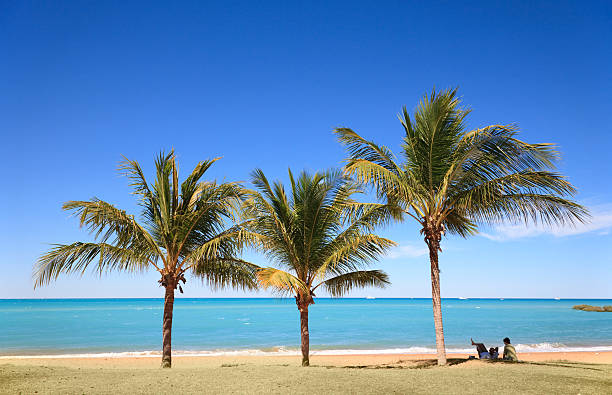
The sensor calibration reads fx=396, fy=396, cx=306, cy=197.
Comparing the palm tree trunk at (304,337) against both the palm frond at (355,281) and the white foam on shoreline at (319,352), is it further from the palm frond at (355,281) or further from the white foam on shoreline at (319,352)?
the white foam on shoreline at (319,352)

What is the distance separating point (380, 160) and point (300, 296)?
461cm

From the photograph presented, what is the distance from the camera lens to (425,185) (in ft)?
36.7

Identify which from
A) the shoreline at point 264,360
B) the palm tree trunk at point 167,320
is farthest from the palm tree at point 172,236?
the shoreline at point 264,360

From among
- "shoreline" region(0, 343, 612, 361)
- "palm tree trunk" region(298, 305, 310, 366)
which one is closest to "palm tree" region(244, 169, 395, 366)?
"palm tree trunk" region(298, 305, 310, 366)

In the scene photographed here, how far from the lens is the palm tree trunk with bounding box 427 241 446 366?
417 inches

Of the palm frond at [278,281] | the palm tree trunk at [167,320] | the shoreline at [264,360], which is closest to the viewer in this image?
the palm frond at [278,281]

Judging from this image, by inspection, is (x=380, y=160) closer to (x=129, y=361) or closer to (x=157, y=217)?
(x=157, y=217)

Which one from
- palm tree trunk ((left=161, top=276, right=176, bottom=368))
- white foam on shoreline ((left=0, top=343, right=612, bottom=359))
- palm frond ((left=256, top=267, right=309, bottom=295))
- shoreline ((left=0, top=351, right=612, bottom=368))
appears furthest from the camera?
white foam on shoreline ((left=0, top=343, right=612, bottom=359))

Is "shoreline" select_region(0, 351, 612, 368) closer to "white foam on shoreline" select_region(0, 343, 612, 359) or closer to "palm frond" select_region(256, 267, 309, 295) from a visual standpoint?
"white foam on shoreline" select_region(0, 343, 612, 359)

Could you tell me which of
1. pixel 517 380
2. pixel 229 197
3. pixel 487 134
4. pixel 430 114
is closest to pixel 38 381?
pixel 229 197

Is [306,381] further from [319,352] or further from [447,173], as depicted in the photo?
[319,352]

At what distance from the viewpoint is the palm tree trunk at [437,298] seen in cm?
1059

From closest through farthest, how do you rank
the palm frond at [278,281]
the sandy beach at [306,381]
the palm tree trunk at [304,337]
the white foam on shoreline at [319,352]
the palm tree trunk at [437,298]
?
the sandy beach at [306,381], the palm frond at [278,281], the palm tree trunk at [437,298], the palm tree trunk at [304,337], the white foam on shoreline at [319,352]

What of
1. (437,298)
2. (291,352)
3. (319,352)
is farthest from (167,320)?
(319,352)
